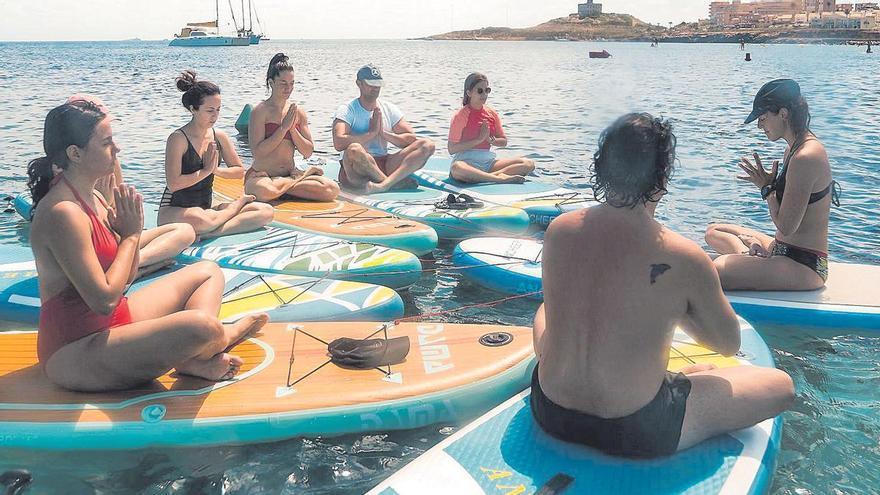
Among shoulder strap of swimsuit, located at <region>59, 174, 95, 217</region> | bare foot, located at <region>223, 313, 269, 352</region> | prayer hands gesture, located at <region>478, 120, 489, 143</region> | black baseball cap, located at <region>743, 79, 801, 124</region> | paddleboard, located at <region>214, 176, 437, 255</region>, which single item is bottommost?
bare foot, located at <region>223, 313, 269, 352</region>

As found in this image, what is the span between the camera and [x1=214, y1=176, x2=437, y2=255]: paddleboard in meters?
7.37

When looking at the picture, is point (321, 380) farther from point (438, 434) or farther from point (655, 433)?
point (655, 433)

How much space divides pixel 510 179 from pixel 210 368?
237 inches

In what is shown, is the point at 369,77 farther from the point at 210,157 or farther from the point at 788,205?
the point at 788,205

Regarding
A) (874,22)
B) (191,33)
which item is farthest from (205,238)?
(874,22)

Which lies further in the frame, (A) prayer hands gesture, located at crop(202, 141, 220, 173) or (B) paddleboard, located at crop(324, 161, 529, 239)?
(B) paddleboard, located at crop(324, 161, 529, 239)

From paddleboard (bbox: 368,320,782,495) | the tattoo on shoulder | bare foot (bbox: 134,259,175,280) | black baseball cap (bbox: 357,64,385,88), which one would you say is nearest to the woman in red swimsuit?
paddleboard (bbox: 368,320,782,495)

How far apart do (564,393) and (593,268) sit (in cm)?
64

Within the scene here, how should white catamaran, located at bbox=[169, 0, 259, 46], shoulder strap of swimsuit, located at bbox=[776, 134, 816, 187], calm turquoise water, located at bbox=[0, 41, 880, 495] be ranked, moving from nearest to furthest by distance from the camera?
calm turquoise water, located at bbox=[0, 41, 880, 495] → shoulder strap of swimsuit, located at bbox=[776, 134, 816, 187] → white catamaran, located at bbox=[169, 0, 259, 46]

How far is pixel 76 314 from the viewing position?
3.90m

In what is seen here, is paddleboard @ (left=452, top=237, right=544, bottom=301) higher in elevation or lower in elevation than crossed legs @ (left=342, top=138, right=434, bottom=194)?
lower

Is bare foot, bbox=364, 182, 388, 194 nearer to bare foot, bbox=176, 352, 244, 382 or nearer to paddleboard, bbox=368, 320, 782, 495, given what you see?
bare foot, bbox=176, 352, 244, 382

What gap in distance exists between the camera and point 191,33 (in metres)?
114

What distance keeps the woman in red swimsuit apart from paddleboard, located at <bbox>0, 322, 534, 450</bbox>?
0.19 m
